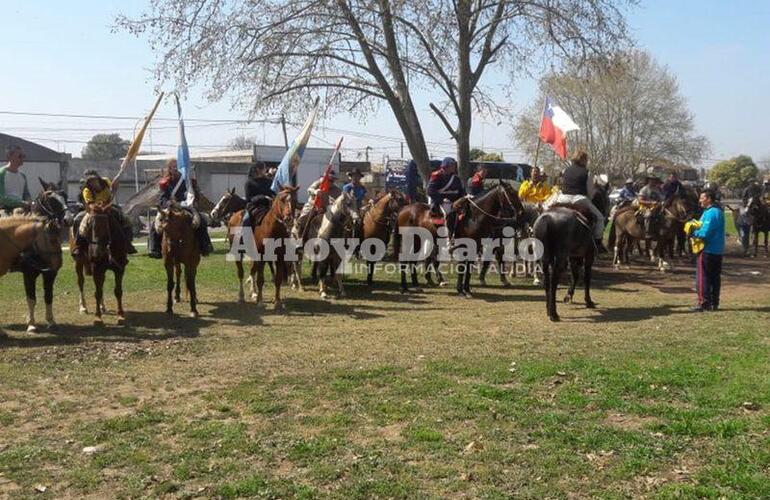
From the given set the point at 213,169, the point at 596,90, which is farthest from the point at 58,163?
the point at 596,90

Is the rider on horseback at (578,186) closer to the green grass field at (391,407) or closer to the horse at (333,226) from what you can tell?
the green grass field at (391,407)

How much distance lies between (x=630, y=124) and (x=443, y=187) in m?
45.7

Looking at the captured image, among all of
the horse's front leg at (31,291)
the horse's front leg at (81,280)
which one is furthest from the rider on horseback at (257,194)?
the horse's front leg at (31,291)

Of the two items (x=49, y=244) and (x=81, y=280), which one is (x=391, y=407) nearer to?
(x=49, y=244)

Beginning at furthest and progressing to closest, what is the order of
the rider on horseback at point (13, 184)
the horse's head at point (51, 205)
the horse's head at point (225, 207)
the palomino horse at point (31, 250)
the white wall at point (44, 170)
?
the white wall at point (44, 170)
the horse's head at point (225, 207)
the rider on horseback at point (13, 184)
the horse's head at point (51, 205)
the palomino horse at point (31, 250)

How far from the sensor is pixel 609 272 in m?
19.2

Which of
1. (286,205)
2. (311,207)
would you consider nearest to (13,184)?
(286,205)

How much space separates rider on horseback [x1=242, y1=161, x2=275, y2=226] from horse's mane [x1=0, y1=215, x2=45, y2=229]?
4.29 meters

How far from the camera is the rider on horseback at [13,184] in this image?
12.6m

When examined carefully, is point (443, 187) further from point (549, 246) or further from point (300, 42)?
point (300, 42)

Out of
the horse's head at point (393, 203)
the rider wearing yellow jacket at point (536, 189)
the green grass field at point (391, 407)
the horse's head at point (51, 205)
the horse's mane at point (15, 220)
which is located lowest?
the green grass field at point (391, 407)

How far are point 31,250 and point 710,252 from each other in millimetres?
11064

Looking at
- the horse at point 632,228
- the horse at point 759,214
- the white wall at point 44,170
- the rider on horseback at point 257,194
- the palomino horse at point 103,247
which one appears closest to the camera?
the palomino horse at point 103,247

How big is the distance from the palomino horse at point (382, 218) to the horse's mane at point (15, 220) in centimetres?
740
